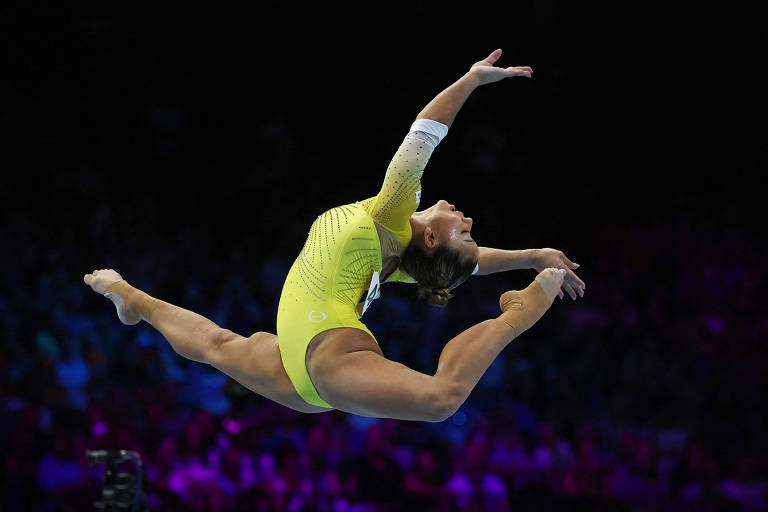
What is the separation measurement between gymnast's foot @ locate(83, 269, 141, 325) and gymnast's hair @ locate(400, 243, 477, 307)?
3.76ft

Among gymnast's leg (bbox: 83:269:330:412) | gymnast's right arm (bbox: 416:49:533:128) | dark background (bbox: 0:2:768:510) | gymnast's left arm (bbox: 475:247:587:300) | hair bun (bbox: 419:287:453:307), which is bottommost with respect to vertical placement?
gymnast's leg (bbox: 83:269:330:412)

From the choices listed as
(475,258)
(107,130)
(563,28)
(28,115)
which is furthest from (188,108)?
(475,258)

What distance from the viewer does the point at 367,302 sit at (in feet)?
10.7

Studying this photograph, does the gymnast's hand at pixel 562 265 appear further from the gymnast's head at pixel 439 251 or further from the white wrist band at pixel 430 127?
the white wrist band at pixel 430 127

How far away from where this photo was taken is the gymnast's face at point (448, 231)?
3271 millimetres

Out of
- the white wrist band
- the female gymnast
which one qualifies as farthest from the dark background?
the white wrist band

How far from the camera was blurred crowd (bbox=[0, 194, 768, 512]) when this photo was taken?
5.39 metres

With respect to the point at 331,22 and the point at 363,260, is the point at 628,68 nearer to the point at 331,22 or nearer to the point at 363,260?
the point at 331,22

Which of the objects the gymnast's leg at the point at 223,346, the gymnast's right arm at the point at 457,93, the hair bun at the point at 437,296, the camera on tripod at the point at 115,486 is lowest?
the camera on tripod at the point at 115,486

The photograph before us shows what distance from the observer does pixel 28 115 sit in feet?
21.6

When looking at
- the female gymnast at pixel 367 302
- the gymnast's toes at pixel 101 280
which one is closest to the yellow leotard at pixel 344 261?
the female gymnast at pixel 367 302

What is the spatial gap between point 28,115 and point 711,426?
18.4 ft

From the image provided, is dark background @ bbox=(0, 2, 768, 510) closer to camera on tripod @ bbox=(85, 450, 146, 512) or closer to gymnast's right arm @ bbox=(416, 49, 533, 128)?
camera on tripod @ bbox=(85, 450, 146, 512)

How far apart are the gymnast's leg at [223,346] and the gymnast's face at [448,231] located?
2.38 ft
